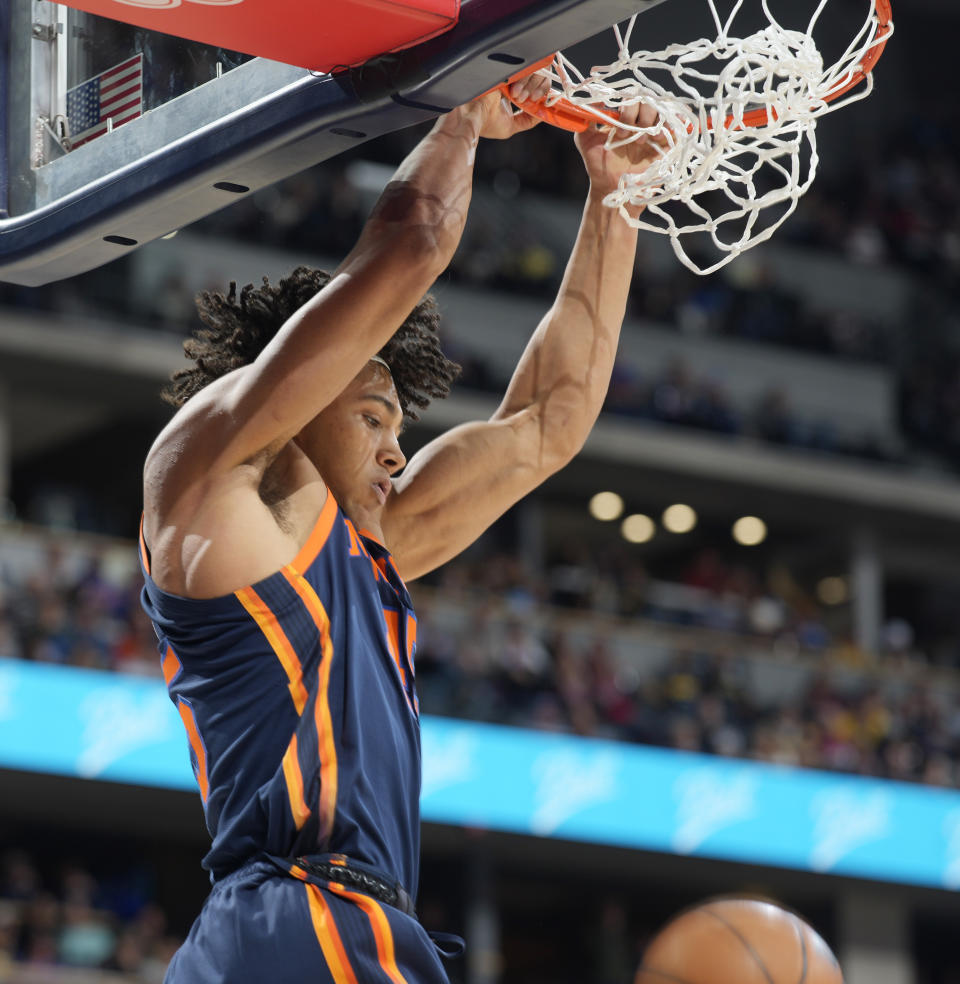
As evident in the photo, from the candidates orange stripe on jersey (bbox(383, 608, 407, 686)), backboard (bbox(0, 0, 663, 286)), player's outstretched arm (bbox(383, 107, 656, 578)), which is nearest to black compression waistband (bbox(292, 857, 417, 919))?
orange stripe on jersey (bbox(383, 608, 407, 686))

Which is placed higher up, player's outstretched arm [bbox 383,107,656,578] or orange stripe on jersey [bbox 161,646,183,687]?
player's outstretched arm [bbox 383,107,656,578]

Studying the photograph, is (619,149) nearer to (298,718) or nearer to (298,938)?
(298,718)

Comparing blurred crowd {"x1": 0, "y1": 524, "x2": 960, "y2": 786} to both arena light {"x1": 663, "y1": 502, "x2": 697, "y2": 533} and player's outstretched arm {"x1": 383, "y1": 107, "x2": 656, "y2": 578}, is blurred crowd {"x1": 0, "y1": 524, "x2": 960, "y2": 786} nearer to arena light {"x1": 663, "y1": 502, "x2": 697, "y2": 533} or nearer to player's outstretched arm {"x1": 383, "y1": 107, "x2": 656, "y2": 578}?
arena light {"x1": 663, "y1": 502, "x2": 697, "y2": 533}

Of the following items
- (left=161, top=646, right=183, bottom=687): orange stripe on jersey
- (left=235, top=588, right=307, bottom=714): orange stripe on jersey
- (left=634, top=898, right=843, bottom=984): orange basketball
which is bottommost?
(left=634, top=898, right=843, bottom=984): orange basketball

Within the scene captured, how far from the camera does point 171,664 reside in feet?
9.61

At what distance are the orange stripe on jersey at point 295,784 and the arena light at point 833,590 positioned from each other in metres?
20.1

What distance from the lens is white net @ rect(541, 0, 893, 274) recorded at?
3.28 m

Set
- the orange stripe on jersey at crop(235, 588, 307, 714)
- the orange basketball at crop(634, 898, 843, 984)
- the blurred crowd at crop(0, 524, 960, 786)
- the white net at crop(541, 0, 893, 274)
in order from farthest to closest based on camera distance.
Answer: the blurred crowd at crop(0, 524, 960, 786) → the orange basketball at crop(634, 898, 843, 984) → the white net at crop(541, 0, 893, 274) → the orange stripe on jersey at crop(235, 588, 307, 714)

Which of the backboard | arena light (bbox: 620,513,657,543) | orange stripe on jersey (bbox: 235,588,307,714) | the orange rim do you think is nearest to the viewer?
the backboard

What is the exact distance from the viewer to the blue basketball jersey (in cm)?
271

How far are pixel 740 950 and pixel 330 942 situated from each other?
173 cm

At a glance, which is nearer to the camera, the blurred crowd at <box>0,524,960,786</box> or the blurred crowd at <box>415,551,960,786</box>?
the blurred crowd at <box>0,524,960,786</box>

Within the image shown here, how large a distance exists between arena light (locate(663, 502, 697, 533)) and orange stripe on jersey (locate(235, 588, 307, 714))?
1853 centimetres

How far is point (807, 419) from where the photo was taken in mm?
20906
